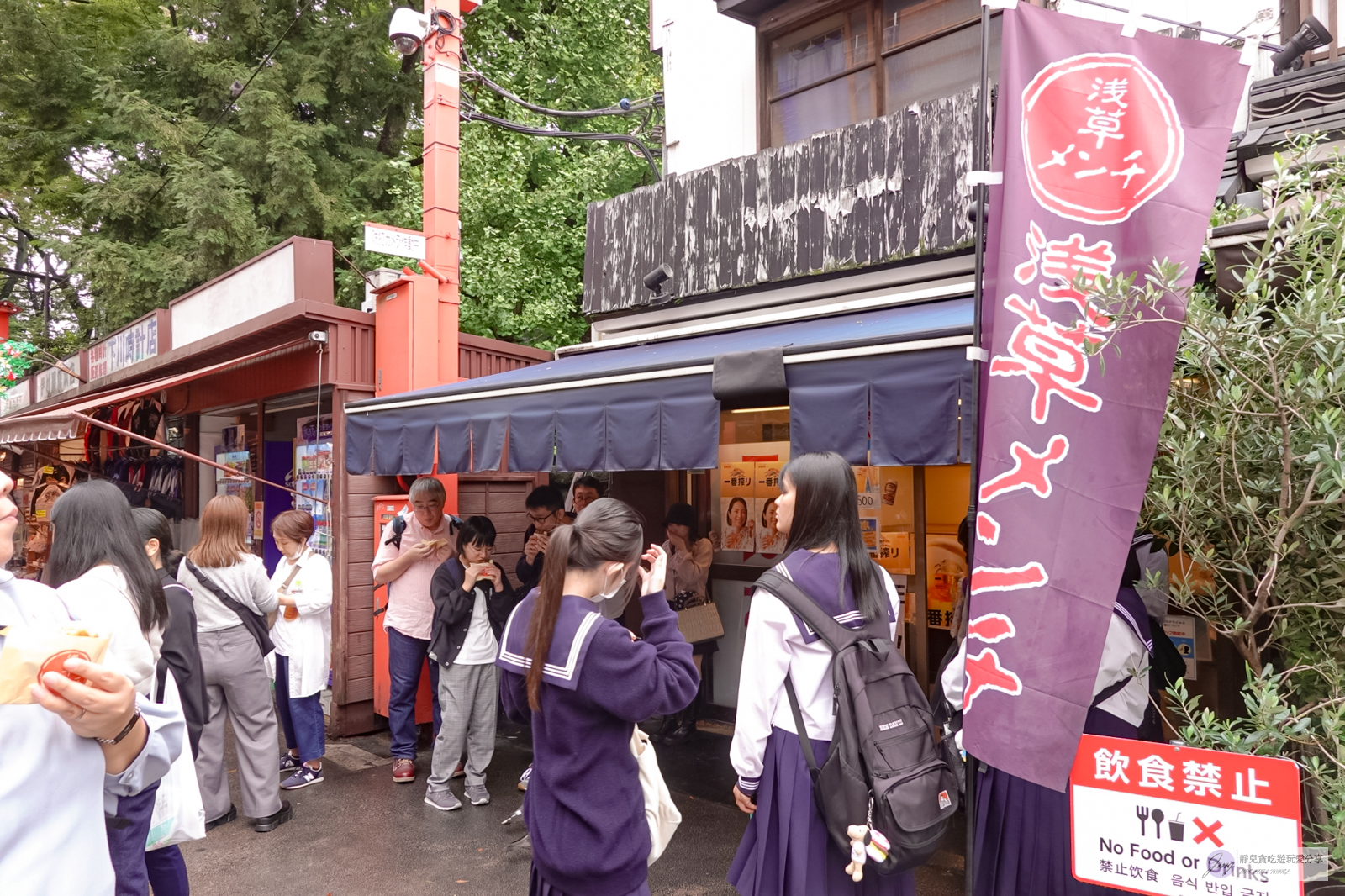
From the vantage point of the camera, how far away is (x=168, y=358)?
35.6 ft

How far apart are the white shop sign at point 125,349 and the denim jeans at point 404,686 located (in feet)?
26.5

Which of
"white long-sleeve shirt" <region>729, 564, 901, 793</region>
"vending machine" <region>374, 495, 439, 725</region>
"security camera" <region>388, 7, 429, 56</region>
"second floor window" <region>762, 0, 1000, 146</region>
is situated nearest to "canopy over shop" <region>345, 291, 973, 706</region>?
"vending machine" <region>374, 495, 439, 725</region>

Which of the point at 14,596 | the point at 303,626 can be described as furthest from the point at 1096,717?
the point at 303,626

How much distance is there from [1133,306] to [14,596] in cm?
312

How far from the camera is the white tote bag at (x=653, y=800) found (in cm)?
303

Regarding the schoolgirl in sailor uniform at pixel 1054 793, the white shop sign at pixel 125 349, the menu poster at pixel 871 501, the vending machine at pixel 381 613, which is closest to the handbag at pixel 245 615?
the vending machine at pixel 381 613

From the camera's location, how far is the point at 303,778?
6008mm

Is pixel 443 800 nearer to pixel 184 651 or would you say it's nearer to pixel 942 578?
pixel 184 651

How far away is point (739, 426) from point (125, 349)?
1064cm

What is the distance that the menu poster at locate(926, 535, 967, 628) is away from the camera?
6.79m

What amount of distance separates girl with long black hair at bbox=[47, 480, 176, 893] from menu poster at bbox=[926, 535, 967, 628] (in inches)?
220

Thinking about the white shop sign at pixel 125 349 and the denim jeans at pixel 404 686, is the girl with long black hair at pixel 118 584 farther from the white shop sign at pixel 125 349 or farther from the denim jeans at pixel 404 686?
the white shop sign at pixel 125 349

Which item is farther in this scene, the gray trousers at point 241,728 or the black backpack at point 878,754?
the gray trousers at point 241,728

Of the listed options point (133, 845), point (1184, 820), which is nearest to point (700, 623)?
point (133, 845)
